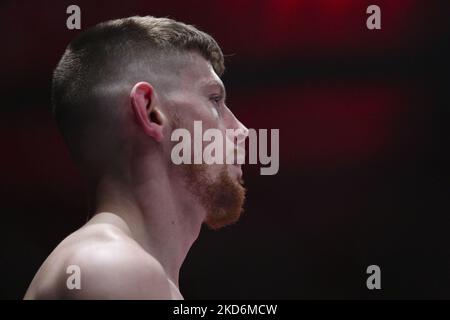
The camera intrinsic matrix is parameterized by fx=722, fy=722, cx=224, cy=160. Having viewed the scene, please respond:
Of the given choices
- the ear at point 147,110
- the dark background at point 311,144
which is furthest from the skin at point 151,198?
the dark background at point 311,144

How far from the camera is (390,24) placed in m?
1.88

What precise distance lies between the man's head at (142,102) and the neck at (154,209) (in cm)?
2

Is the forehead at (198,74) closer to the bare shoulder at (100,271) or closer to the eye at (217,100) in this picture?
the eye at (217,100)

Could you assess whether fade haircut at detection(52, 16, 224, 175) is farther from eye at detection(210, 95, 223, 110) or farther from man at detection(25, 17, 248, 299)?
eye at detection(210, 95, 223, 110)

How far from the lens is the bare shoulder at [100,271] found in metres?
1.07

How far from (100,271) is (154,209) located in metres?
0.29

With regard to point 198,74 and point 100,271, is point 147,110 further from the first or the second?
point 100,271

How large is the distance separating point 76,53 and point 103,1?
0.50m

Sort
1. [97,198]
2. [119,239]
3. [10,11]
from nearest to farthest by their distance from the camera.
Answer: [119,239] → [97,198] → [10,11]

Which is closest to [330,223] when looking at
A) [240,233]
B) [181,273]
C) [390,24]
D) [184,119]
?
[240,233]

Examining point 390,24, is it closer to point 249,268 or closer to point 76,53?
point 249,268

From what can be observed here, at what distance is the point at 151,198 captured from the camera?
1.35 meters

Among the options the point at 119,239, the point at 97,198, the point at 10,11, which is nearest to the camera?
the point at 119,239

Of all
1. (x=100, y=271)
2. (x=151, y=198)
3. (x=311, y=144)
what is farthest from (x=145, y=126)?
(x=311, y=144)
